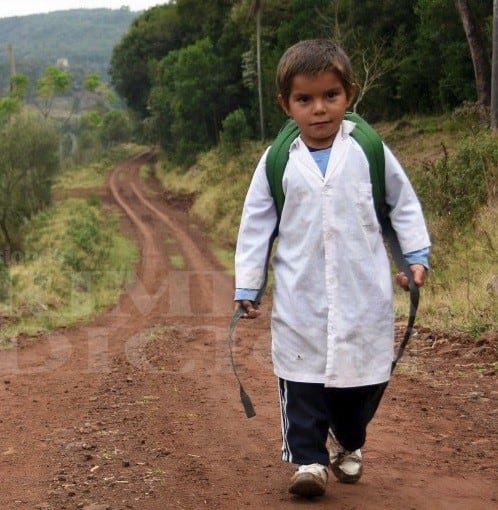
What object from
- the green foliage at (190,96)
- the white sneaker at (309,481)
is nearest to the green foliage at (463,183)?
the white sneaker at (309,481)

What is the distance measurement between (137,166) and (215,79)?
15355mm

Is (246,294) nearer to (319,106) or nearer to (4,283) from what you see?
(319,106)

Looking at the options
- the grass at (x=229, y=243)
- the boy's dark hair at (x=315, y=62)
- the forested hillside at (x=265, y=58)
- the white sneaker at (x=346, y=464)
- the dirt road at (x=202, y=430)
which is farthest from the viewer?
the forested hillside at (x=265, y=58)

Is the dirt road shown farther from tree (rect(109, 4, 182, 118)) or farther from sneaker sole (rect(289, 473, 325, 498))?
tree (rect(109, 4, 182, 118))

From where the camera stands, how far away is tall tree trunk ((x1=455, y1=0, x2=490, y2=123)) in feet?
81.6

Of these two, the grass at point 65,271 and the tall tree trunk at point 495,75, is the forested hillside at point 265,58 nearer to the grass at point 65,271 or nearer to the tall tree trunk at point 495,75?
the tall tree trunk at point 495,75

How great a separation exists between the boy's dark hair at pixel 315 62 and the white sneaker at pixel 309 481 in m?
1.63

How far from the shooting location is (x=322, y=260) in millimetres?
4371

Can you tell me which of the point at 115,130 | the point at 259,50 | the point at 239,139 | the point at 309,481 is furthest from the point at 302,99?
the point at 115,130

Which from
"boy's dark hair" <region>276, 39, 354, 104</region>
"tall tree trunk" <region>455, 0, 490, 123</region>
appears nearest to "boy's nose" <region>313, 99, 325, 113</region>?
"boy's dark hair" <region>276, 39, 354, 104</region>

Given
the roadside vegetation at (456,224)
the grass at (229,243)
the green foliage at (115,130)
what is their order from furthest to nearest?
the green foliage at (115,130), the grass at (229,243), the roadside vegetation at (456,224)

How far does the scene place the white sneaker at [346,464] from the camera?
15.6 ft

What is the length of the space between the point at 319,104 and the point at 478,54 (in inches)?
863

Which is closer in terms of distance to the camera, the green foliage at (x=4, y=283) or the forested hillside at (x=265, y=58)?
the green foliage at (x=4, y=283)
